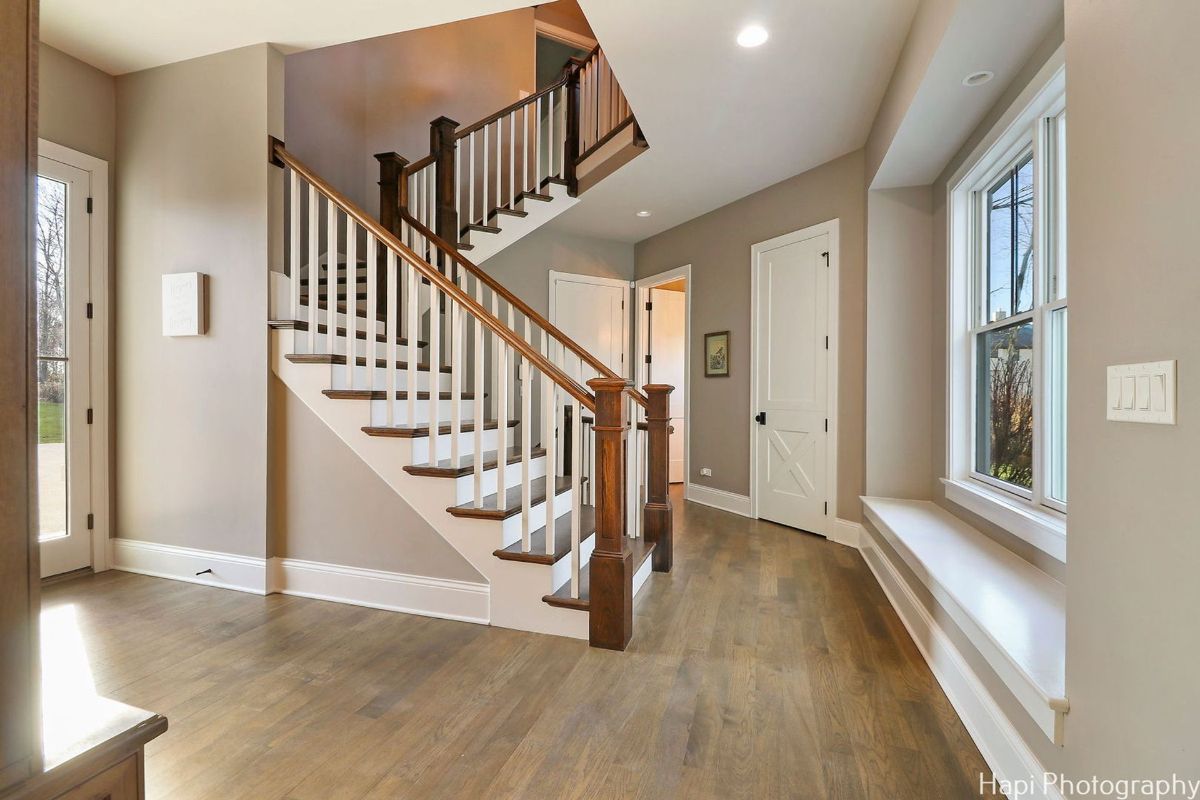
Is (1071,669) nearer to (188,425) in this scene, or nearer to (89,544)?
(188,425)

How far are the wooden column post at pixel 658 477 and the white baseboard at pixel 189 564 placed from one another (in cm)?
209

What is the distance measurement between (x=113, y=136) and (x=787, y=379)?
15.1 ft

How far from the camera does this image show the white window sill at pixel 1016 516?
1983 millimetres

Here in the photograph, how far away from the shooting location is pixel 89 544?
3.25 meters

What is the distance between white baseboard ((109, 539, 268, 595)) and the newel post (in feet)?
6.03

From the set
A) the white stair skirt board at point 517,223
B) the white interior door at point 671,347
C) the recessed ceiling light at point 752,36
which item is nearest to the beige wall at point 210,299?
the white stair skirt board at point 517,223

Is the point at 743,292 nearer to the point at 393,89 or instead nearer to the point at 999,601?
the point at 999,601

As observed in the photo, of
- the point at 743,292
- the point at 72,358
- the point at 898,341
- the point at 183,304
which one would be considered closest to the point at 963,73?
the point at 898,341

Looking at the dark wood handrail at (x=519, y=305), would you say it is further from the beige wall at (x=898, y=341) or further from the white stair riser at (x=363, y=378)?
the beige wall at (x=898, y=341)

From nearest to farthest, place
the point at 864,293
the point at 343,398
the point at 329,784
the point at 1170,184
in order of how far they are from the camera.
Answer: the point at 1170,184, the point at 329,784, the point at 343,398, the point at 864,293

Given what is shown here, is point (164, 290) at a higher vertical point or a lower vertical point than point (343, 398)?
higher

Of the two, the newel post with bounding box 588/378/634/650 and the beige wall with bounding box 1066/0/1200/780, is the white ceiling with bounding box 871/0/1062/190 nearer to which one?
the beige wall with bounding box 1066/0/1200/780

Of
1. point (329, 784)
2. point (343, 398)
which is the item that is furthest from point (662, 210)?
point (329, 784)

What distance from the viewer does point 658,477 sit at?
130 inches
